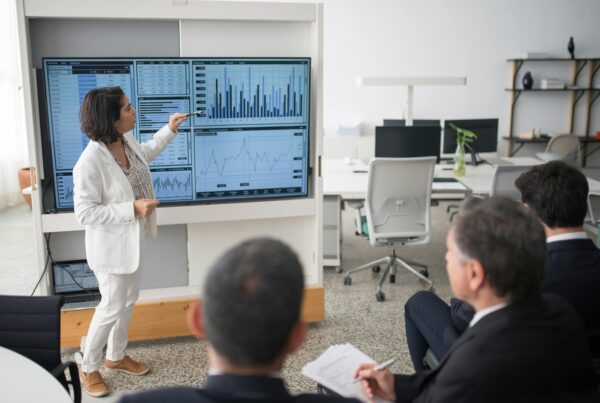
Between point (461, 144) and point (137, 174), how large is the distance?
3.39m

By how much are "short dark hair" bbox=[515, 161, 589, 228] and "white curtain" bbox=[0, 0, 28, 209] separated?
6841 millimetres

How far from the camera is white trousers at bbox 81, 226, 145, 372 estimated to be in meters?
3.08

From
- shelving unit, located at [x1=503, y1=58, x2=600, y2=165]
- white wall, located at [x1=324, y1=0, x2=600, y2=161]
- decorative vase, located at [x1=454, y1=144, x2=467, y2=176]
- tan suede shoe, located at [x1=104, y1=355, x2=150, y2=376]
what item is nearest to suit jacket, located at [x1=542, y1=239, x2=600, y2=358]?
tan suede shoe, located at [x1=104, y1=355, x2=150, y2=376]

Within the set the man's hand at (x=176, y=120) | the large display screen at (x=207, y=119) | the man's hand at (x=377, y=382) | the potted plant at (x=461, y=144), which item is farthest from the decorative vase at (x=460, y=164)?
the man's hand at (x=377, y=382)

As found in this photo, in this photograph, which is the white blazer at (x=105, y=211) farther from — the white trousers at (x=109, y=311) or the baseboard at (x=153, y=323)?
the baseboard at (x=153, y=323)

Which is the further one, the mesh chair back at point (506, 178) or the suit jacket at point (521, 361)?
the mesh chair back at point (506, 178)

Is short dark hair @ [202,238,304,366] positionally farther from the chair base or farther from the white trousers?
the chair base

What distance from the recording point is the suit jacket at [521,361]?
148 cm

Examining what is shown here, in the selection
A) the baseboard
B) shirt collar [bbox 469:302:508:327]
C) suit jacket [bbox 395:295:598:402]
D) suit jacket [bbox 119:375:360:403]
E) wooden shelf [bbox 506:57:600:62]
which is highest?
wooden shelf [bbox 506:57:600:62]

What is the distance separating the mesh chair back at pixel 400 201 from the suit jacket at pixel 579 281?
7.57 ft

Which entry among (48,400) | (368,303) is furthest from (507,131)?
(48,400)

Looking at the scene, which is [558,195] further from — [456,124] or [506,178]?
[456,124]

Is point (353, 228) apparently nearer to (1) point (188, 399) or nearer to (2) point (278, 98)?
(2) point (278, 98)

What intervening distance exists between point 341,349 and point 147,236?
1.60 metres
